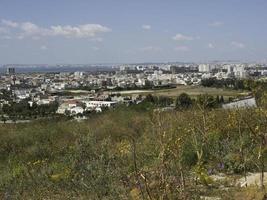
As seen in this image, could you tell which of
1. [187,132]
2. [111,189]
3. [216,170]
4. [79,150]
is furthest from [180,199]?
[187,132]

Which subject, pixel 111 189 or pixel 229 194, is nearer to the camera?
pixel 111 189

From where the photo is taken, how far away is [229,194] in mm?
5133

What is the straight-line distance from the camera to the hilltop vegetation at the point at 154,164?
11.9ft

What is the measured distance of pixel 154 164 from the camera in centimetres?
518

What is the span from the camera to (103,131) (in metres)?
13.3

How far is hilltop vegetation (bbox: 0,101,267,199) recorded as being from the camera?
3.64 meters

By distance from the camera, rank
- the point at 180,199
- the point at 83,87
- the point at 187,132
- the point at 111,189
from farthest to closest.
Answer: the point at 83,87
the point at 187,132
the point at 111,189
the point at 180,199

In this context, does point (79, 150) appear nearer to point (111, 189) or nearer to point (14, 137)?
point (111, 189)

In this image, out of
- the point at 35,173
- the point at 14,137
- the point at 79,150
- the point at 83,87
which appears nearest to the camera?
the point at 79,150

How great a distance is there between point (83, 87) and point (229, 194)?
121445 mm

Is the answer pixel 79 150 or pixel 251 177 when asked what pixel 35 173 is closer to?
pixel 79 150

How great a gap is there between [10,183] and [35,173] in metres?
0.47

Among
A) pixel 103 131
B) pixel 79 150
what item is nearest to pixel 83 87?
pixel 103 131

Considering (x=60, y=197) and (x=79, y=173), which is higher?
(x=79, y=173)
